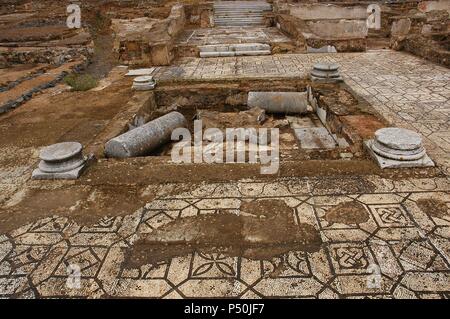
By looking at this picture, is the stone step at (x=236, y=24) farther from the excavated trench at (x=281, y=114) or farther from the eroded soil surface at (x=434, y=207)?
the eroded soil surface at (x=434, y=207)

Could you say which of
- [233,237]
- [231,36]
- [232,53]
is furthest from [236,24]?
[233,237]

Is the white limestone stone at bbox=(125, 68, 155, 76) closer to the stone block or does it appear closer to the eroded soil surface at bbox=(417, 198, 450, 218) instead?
the stone block

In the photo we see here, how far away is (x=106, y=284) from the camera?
2029 mm

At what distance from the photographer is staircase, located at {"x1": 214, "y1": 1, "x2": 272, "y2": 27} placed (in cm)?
1149

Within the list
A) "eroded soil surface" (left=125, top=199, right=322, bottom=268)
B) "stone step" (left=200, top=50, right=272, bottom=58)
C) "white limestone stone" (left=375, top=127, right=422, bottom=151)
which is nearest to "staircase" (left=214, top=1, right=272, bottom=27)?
"stone step" (left=200, top=50, right=272, bottom=58)

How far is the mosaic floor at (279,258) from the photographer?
1.96m

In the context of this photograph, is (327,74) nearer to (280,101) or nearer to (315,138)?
(280,101)

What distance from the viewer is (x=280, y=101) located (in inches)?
213

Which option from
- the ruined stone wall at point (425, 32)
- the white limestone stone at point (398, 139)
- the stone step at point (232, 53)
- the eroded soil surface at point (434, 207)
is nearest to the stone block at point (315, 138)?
the white limestone stone at point (398, 139)

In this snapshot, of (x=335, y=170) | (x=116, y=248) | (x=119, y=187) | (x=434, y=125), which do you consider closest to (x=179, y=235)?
(x=116, y=248)

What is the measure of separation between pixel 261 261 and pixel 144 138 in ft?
7.83

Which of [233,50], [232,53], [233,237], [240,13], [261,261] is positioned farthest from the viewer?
[240,13]

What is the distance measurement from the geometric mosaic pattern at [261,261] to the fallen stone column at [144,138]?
111cm

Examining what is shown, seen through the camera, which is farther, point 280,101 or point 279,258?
point 280,101
